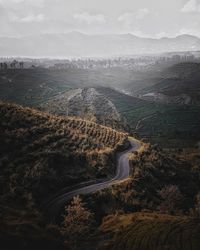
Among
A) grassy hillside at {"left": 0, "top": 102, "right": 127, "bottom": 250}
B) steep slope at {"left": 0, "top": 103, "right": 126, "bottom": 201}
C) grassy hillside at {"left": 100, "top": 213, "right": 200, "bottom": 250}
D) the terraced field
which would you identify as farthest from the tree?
steep slope at {"left": 0, "top": 103, "right": 126, "bottom": 201}

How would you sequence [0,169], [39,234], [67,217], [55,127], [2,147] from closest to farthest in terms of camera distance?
[39,234] → [67,217] → [0,169] → [2,147] → [55,127]

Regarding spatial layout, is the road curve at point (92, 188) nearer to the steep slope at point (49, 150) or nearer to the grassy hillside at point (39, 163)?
the grassy hillside at point (39, 163)

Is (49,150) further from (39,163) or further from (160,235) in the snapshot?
(160,235)

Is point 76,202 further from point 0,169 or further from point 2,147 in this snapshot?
point 2,147

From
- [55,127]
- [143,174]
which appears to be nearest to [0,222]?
[143,174]

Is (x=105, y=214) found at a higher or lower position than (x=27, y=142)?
lower

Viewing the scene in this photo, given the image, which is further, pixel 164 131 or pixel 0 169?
pixel 164 131

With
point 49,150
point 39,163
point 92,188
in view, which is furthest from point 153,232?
point 49,150

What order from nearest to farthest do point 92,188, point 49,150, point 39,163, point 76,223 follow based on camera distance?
point 76,223
point 92,188
point 39,163
point 49,150

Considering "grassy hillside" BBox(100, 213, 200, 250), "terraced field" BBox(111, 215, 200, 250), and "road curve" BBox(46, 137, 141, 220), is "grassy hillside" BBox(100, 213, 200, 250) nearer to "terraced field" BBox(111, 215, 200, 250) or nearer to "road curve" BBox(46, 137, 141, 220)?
"terraced field" BBox(111, 215, 200, 250)
